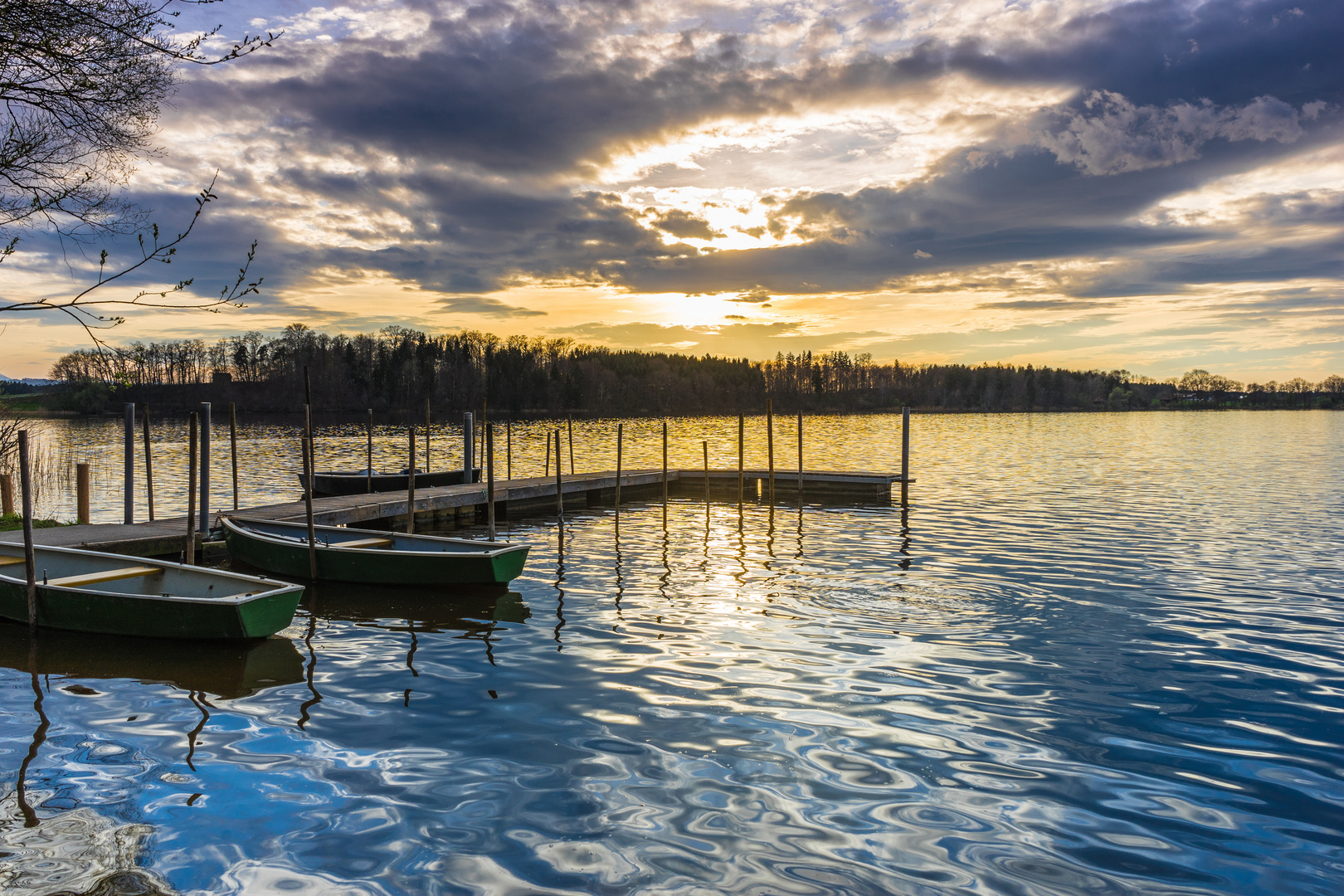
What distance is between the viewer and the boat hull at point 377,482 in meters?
26.2

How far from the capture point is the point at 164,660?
10078 mm

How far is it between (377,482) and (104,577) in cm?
1488

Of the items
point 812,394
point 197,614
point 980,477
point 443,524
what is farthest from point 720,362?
point 197,614

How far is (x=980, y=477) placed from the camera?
34969mm

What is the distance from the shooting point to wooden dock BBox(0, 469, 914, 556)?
619 inches

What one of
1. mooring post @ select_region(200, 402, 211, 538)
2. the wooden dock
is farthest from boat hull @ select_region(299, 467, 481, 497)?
mooring post @ select_region(200, 402, 211, 538)

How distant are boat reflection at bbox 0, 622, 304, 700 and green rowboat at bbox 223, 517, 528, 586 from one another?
9.96 feet

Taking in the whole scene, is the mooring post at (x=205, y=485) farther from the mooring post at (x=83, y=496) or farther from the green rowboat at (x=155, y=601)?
the mooring post at (x=83, y=496)

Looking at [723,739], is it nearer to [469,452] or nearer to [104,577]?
[104,577]

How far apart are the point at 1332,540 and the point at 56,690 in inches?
968

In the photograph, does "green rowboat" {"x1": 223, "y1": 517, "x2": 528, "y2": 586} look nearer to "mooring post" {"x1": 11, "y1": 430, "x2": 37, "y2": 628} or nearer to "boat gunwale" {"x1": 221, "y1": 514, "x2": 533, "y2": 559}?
"boat gunwale" {"x1": 221, "y1": 514, "x2": 533, "y2": 559}

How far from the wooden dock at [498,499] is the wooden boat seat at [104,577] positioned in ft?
12.9

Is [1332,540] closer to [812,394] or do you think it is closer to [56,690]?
[56,690]

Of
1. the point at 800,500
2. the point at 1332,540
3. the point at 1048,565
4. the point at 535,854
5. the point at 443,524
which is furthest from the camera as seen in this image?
the point at 800,500
